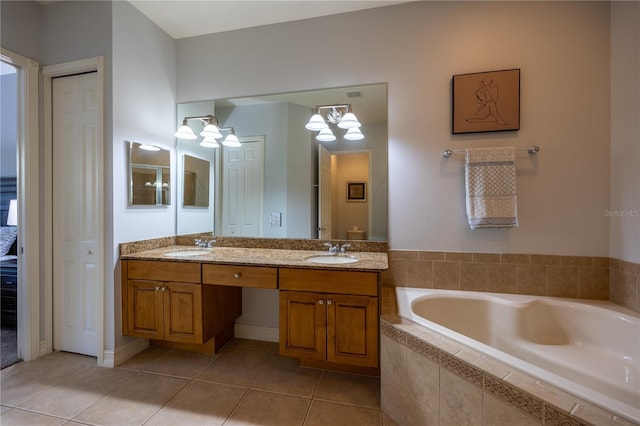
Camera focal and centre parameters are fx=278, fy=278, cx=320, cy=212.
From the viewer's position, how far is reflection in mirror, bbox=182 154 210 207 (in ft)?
8.40

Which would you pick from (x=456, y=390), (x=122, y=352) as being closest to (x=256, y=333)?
(x=122, y=352)

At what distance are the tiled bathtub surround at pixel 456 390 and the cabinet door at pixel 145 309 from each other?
5.16ft

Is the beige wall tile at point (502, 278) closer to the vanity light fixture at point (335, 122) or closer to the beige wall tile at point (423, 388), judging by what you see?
the beige wall tile at point (423, 388)

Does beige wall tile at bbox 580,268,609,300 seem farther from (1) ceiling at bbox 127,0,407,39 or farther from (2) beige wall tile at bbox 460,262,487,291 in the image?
(1) ceiling at bbox 127,0,407,39

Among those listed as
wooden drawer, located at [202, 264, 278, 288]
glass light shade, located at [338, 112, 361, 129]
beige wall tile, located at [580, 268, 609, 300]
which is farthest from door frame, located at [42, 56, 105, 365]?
beige wall tile, located at [580, 268, 609, 300]

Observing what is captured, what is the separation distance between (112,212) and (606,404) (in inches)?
105

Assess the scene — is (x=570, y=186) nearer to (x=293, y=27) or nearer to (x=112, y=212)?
(x=293, y=27)

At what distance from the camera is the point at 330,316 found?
1731 millimetres

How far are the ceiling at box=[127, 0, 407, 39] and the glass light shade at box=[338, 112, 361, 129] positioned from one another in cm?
82

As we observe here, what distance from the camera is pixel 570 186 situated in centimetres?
184

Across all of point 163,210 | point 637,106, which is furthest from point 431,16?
point 163,210

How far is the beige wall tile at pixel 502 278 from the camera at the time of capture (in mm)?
1933


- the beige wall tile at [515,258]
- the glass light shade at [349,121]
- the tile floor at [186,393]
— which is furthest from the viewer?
the glass light shade at [349,121]

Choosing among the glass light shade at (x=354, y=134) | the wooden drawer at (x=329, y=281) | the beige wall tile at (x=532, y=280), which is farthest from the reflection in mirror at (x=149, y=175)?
the beige wall tile at (x=532, y=280)
